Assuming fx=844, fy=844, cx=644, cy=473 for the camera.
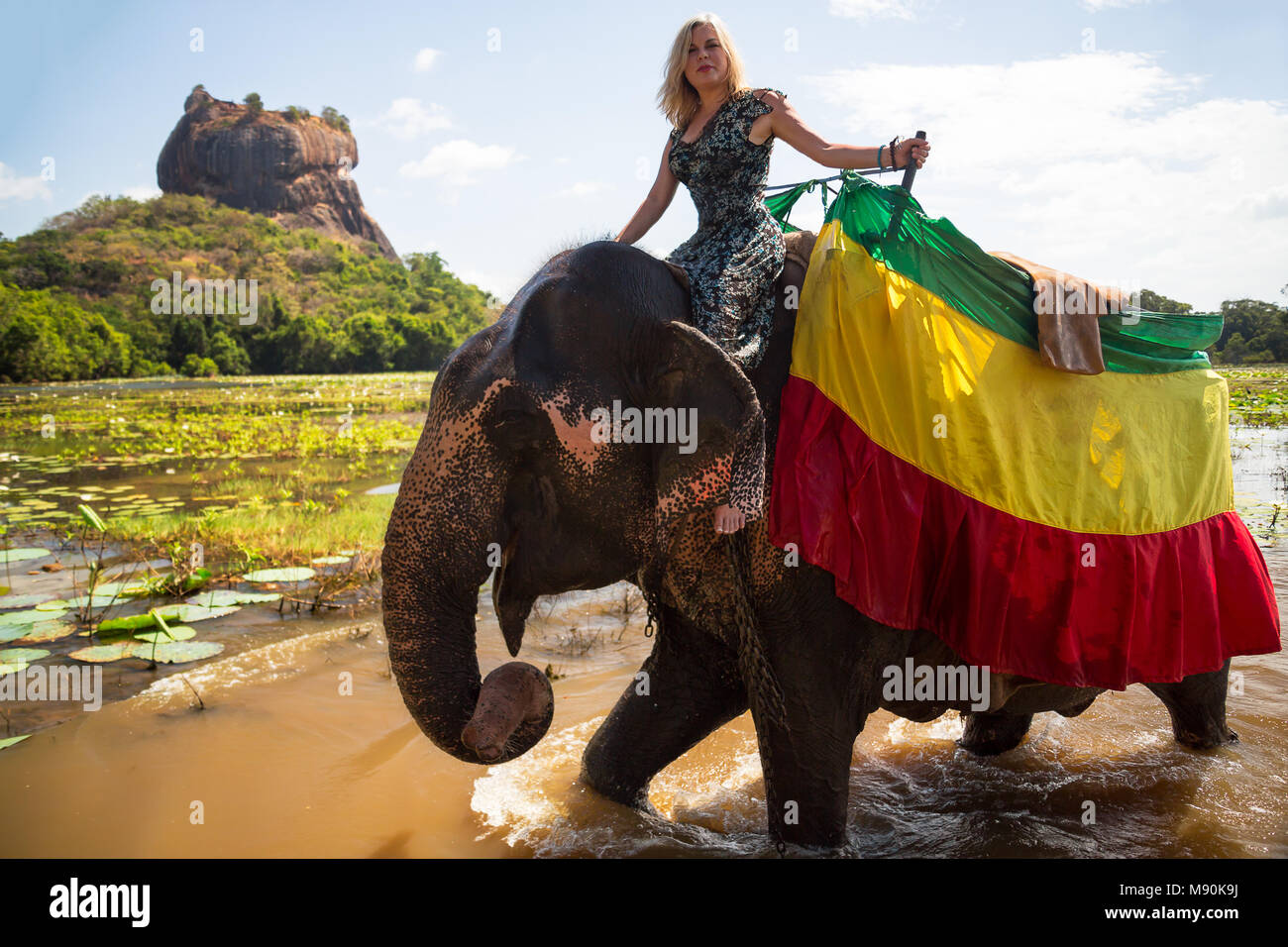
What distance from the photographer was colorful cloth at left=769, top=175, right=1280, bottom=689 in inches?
120

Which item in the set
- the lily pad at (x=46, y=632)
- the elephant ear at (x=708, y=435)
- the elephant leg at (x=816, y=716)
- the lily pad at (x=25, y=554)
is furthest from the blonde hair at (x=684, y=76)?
the lily pad at (x=25, y=554)

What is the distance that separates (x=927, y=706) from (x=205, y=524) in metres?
8.06

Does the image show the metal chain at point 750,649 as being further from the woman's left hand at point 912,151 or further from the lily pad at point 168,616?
the lily pad at point 168,616

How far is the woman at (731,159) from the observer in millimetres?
3158

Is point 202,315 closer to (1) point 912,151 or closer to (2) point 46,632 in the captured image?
(2) point 46,632

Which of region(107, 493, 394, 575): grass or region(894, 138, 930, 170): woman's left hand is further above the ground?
region(894, 138, 930, 170): woman's left hand

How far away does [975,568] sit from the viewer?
3.10m

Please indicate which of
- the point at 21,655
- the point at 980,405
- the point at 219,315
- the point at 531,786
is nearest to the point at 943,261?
the point at 980,405

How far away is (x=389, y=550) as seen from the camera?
2.75 m

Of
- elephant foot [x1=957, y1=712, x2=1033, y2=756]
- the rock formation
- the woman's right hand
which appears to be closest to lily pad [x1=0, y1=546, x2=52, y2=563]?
the woman's right hand

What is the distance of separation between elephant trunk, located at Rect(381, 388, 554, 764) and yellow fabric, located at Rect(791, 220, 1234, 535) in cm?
130

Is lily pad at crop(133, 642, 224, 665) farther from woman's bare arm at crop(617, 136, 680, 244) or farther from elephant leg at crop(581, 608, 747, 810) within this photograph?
woman's bare arm at crop(617, 136, 680, 244)
